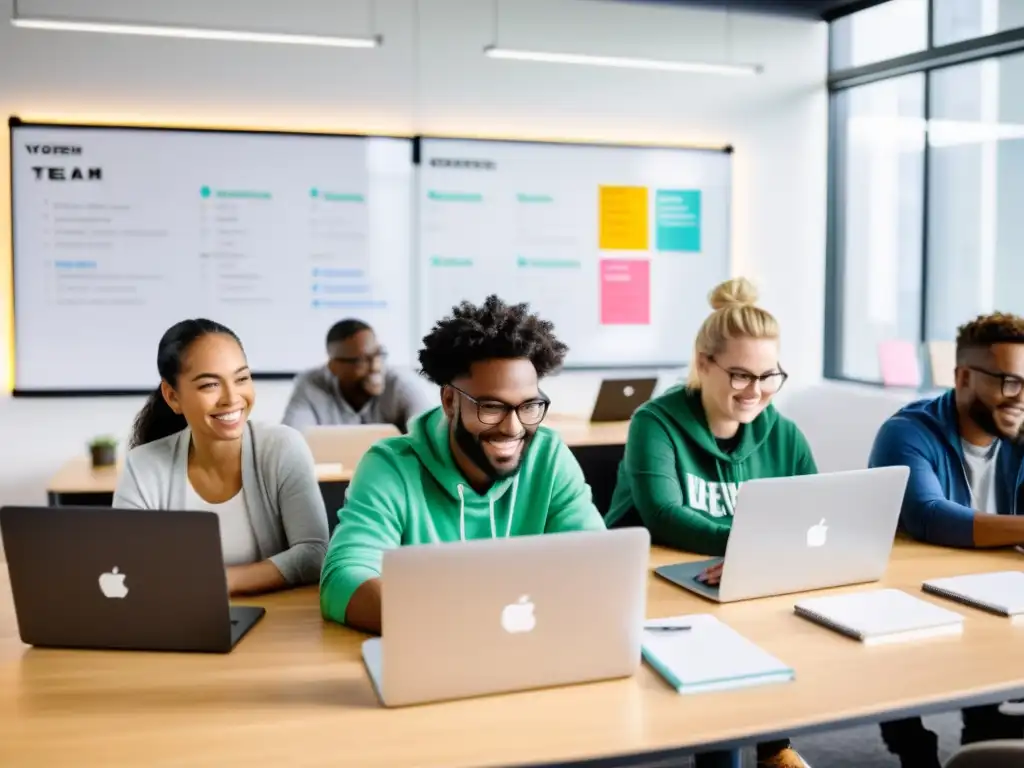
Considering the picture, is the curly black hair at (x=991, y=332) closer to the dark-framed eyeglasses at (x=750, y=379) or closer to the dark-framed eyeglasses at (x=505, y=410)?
the dark-framed eyeglasses at (x=750, y=379)

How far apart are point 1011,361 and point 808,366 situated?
3.52 m

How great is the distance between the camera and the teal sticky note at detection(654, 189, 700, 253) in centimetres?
555

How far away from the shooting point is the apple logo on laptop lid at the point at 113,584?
5.26 ft

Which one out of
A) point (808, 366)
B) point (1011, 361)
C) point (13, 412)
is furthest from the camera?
point (808, 366)

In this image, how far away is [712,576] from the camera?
2023mm

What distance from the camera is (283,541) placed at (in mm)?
2211

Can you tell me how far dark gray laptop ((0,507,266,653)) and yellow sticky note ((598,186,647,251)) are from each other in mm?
4073

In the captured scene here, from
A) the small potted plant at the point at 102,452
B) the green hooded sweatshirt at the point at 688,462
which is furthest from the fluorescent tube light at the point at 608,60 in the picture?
the green hooded sweatshirt at the point at 688,462

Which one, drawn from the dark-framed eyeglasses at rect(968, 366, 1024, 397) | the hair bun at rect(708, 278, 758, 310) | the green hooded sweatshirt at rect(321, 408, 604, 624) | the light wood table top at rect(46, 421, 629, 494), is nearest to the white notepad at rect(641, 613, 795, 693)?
the green hooded sweatshirt at rect(321, 408, 604, 624)

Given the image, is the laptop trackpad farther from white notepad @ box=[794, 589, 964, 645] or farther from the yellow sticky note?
the yellow sticky note

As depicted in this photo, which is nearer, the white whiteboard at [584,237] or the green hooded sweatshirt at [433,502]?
the green hooded sweatshirt at [433,502]

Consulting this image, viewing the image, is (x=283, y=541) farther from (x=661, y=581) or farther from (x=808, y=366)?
(x=808, y=366)

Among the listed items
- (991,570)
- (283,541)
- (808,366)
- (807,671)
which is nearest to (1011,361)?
(991,570)

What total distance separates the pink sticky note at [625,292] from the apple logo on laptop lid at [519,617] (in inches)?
162
